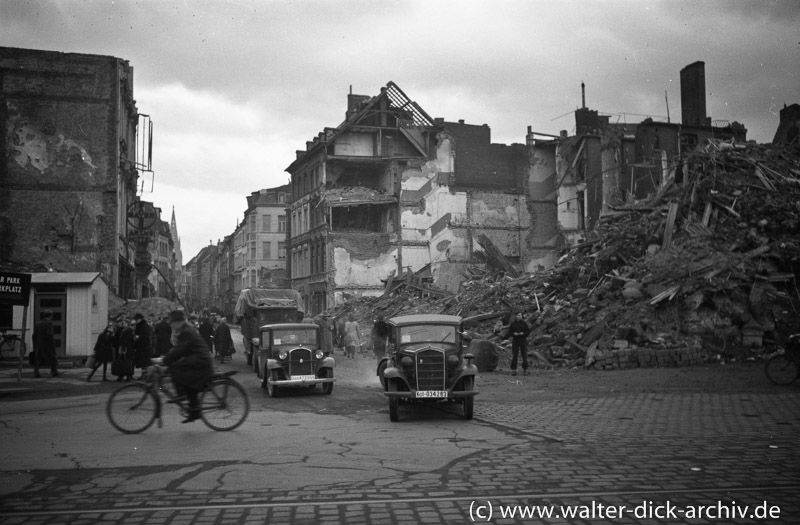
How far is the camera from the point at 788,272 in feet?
72.7

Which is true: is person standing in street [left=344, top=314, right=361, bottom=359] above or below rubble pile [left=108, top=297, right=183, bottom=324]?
below

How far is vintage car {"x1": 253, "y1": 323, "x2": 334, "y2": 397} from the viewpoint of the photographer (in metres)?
16.1

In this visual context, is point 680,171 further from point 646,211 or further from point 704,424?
point 704,424

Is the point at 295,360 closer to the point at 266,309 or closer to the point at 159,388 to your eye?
the point at 159,388

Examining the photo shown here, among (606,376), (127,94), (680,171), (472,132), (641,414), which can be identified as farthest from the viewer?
(472,132)

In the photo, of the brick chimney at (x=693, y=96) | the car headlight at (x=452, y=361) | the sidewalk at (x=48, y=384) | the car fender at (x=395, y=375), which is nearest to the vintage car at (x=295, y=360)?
the sidewalk at (x=48, y=384)

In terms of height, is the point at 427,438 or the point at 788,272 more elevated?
the point at 788,272

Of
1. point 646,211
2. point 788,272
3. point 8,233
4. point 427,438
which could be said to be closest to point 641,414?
point 427,438

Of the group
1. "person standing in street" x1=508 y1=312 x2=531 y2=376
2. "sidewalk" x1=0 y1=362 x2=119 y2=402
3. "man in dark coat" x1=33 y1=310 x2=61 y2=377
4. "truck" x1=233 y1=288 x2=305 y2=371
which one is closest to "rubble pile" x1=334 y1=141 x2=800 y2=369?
"person standing in street" x1=508 y1=312 x2=531 y2=376

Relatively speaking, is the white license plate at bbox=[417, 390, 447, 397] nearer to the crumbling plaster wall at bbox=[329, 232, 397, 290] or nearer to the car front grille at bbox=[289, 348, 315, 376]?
the car front grille at bbox=[289, 348, 315, 376]

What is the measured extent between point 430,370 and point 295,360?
16.5ft

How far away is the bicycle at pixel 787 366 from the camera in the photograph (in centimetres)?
1602

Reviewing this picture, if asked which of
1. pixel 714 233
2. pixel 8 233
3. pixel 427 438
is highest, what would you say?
pixel 8 233

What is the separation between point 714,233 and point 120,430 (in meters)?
20.5
